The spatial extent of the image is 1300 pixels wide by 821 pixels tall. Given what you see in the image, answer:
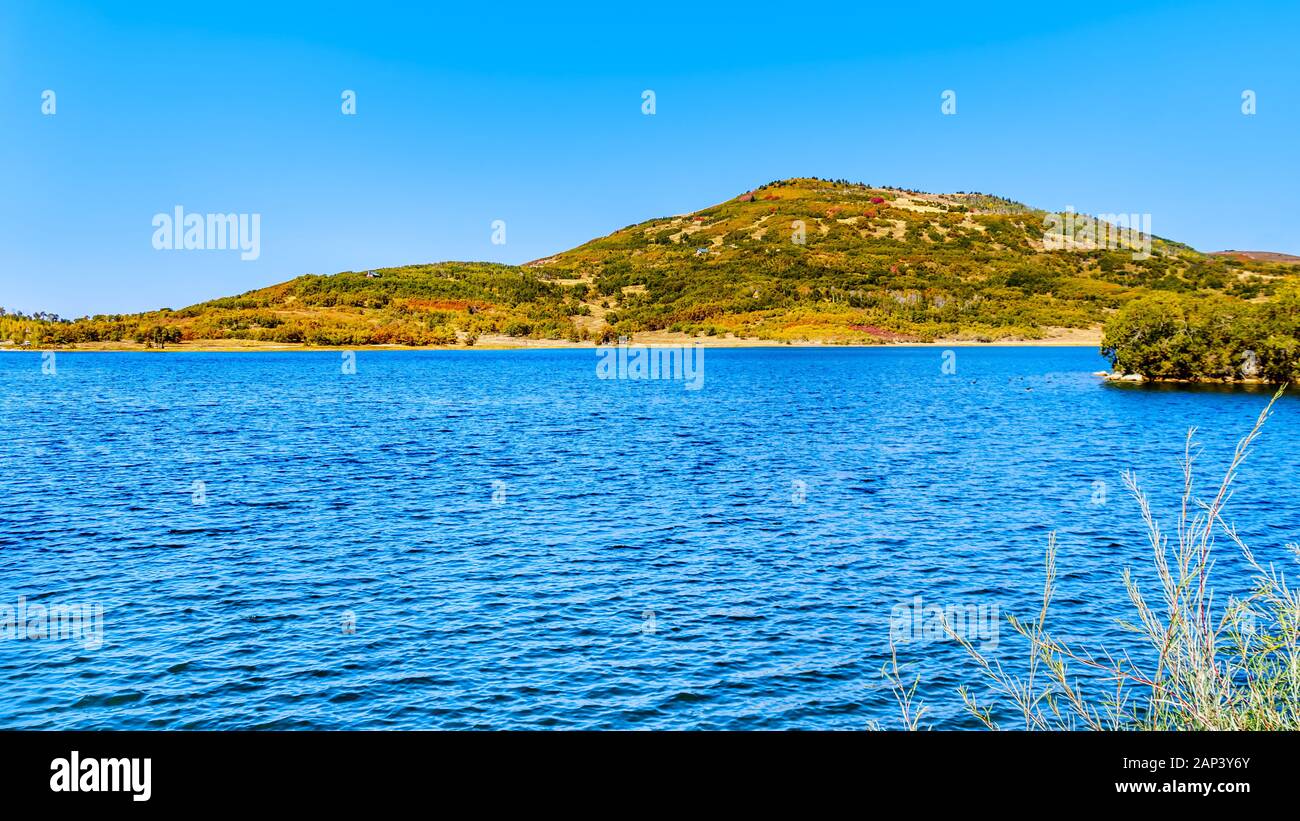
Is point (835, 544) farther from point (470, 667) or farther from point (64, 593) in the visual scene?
point (64, 593)

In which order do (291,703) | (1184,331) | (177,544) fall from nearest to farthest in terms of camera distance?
(291,703)
(177,544)
(1184,331)

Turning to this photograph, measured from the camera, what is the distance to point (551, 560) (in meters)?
32.2

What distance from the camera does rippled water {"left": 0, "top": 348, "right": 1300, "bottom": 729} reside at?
68.4 feet

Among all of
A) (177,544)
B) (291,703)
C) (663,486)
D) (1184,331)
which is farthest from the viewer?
(1184,331)

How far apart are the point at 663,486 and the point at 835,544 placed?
14.4m

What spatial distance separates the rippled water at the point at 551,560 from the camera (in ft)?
68.4

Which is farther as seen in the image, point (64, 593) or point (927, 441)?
point (927, 441)

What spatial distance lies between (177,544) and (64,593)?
6.61 meters

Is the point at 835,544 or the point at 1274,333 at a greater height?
the point at 1274,333

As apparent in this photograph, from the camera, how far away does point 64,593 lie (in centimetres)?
2772
